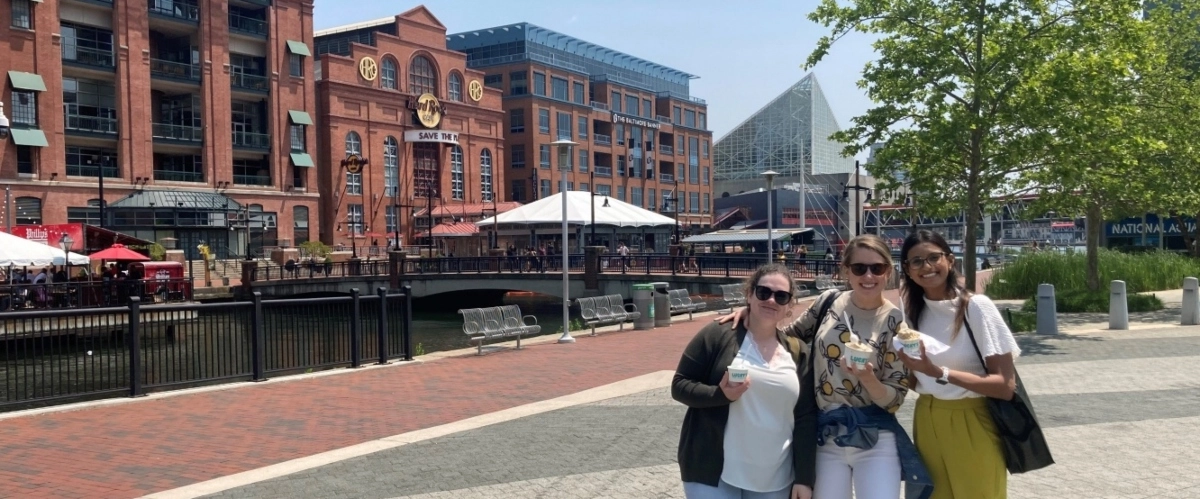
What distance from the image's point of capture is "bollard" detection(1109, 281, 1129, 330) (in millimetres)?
16328

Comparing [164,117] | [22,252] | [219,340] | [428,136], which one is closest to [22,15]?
[164,117]

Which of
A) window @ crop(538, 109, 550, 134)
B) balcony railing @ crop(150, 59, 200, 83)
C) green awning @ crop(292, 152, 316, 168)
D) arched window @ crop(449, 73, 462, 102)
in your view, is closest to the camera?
balcony railing @ crop(150, 59, 200, 83)

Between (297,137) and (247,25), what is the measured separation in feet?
25.2

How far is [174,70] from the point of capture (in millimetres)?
54875

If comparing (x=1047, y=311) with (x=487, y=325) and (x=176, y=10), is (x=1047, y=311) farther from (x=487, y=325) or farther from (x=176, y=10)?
(x=176, y=10)

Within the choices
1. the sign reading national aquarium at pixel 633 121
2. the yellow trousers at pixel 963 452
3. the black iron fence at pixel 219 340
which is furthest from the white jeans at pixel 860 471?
the sign reading national aquarium at pixel 633 121

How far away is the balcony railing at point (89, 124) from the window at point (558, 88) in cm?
4330

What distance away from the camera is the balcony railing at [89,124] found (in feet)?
162

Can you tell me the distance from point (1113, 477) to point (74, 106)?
55.0m

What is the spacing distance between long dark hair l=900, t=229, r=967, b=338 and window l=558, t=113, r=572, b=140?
83463mm

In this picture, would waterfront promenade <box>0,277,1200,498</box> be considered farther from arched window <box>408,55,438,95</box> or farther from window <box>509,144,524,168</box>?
window <box>509,144,524,168</box>

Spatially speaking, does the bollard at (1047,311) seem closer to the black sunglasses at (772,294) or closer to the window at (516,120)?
the black sunglasses at (772,294)

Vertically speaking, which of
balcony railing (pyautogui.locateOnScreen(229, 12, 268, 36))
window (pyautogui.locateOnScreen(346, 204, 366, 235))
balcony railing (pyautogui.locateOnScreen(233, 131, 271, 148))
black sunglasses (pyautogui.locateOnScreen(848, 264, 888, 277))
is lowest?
black sunglasses (pyautogui.locateOnScreen(848, 264, 888, 277))

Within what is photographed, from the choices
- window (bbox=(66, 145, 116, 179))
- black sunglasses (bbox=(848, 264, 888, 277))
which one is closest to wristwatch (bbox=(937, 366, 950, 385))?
black sunglasses (bbox=(848, 264, 888, 277))
